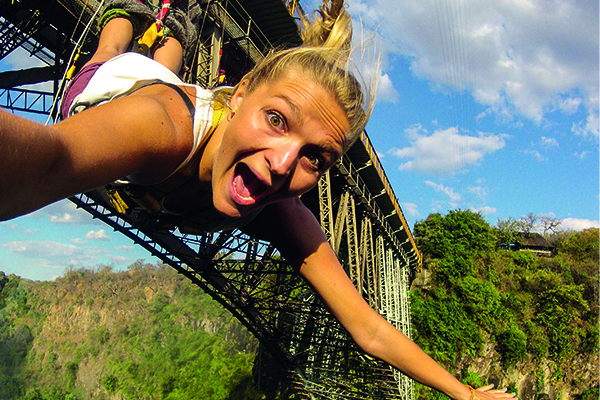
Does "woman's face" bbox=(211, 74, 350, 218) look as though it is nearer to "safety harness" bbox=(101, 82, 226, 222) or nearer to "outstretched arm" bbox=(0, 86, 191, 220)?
"safety harness" bbox=(101, 82, 226, 222)

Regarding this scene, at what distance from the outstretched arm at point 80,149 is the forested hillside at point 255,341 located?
61.7 ft

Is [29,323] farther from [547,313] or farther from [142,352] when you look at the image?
[547,313]

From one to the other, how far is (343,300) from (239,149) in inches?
37.5

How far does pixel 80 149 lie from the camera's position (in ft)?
2.91

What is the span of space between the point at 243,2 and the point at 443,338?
76.0 feet

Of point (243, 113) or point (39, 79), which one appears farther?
point (39, 79)

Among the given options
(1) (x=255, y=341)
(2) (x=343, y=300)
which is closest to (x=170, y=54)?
(2) (x=343, y=300)

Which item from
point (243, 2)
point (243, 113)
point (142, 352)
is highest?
point (243, 2)

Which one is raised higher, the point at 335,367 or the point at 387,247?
the point at 387,247

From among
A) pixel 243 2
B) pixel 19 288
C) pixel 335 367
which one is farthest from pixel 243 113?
pixel 19 288

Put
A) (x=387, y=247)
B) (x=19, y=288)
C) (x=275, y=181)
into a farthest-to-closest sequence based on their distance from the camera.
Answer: (x=19, y=288) → (x=387, y=247) → (x=275, y=181)

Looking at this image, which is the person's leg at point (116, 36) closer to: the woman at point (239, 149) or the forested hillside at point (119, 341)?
the woman at point (239, 149)

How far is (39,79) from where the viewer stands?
9359 millimetres

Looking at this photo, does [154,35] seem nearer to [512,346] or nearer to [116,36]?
[116,36]
